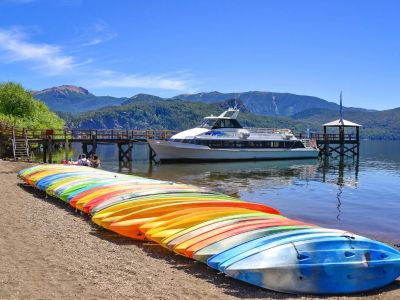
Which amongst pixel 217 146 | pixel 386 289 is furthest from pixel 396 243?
pixel 217 146

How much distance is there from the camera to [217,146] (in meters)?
48.2

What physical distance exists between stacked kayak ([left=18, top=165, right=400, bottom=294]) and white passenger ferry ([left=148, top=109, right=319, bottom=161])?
31892 millimetres

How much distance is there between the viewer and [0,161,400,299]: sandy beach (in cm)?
742

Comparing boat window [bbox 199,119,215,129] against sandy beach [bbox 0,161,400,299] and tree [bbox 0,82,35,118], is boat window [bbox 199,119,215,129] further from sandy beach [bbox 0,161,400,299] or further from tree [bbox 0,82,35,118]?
sandy beach [bbox 0,161,400,299]

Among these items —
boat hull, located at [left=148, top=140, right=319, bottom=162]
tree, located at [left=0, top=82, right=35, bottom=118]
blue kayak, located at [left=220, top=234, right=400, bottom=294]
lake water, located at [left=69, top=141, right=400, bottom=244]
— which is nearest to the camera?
blue kayak, located at [left=220, top=234, right=400, bottom=294]

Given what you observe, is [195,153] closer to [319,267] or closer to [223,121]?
[223,121]

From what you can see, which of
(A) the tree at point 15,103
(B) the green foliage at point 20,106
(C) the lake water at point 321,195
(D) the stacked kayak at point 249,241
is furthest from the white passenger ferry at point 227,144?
(D) the stacked kayak at point 249,241

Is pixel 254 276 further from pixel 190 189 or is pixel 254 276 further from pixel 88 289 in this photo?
pixel 190 189

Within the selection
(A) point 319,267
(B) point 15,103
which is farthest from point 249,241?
(B) point 15,103

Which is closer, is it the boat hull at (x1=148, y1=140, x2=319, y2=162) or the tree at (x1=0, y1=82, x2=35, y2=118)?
the boat hull at (x1=148, y1=140, x2=319, y2=162)

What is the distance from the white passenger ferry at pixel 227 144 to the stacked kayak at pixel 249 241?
31.9m

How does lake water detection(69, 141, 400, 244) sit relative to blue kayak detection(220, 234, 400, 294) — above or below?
below

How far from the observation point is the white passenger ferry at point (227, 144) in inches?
1816

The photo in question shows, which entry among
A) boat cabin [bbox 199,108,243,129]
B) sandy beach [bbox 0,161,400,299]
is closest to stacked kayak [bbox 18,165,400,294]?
sandy beach [bbox 0,161,400,299]
